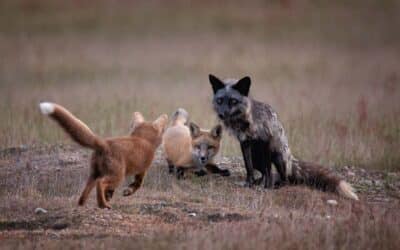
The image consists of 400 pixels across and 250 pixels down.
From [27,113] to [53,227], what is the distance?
716 cm

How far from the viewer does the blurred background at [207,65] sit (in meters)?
14.9

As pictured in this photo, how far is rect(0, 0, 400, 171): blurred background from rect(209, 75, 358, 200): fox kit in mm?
1788

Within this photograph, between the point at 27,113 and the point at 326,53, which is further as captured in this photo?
the point at 326,53

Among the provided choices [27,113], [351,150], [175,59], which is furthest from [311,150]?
[175,59]

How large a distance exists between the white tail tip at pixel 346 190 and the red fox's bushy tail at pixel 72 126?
133 inches

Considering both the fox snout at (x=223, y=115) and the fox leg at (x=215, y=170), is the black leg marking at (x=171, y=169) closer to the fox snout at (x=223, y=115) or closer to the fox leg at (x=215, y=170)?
the fox leg at (x=215, y=170)

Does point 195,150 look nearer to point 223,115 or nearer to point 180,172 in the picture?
point 180,172

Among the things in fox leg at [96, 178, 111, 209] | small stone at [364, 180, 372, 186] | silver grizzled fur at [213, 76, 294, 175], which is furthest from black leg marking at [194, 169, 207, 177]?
fox leg at [96, 178, 111, 209]

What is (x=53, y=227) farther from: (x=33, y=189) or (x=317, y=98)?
(x=317, y=98)

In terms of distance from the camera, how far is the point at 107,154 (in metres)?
9.31

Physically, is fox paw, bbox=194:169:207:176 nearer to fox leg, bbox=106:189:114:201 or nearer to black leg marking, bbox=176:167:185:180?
black leg marking, bbox=176:167:185:180

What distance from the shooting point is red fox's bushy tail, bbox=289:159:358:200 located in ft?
36.9

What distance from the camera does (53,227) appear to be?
9047 millimetres

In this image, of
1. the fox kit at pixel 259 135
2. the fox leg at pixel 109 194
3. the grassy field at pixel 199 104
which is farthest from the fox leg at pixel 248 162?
the fox leg at pixel 109 194
